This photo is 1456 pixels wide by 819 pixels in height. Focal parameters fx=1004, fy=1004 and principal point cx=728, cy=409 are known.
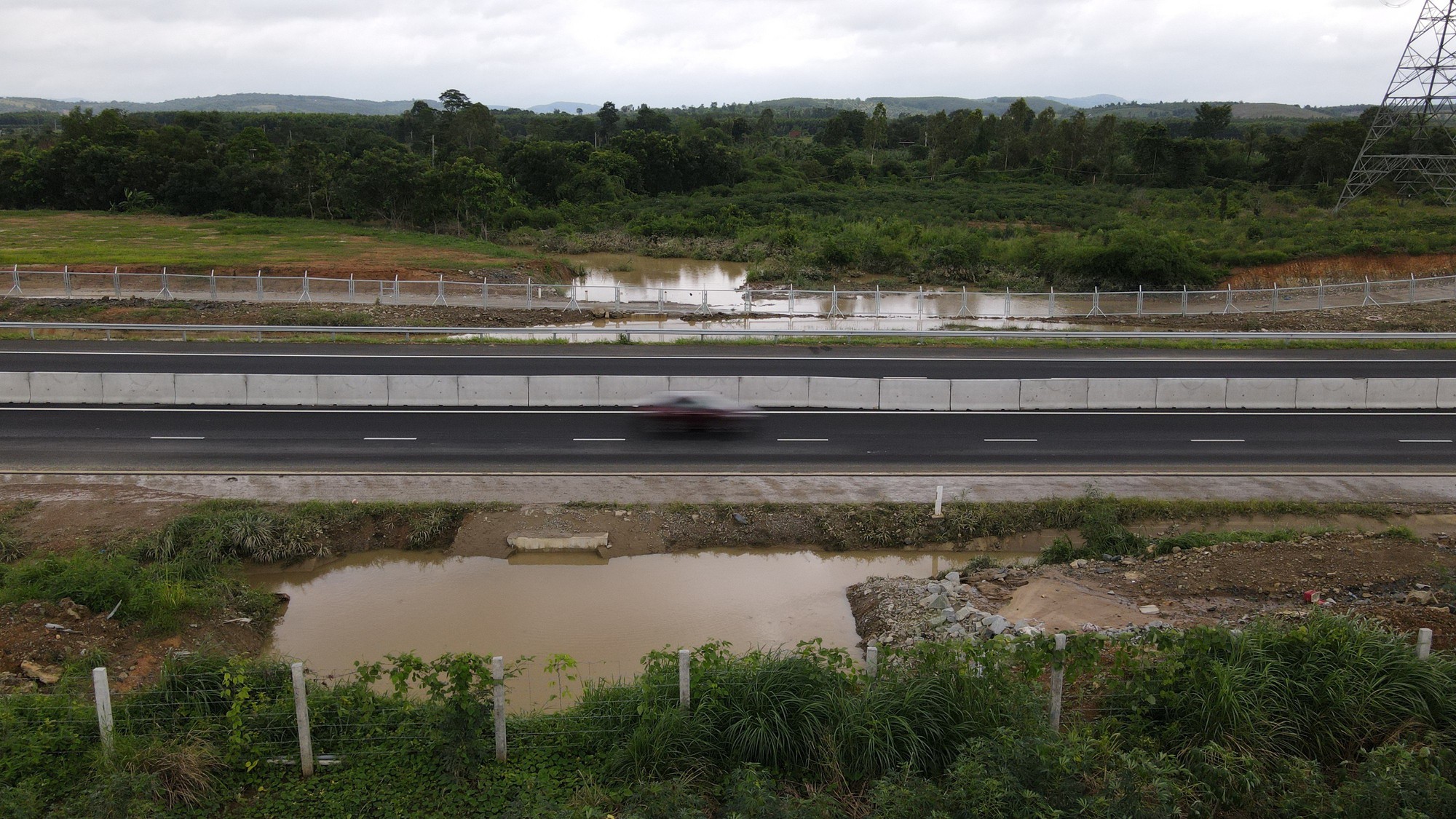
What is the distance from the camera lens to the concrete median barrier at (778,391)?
27109 millimetres

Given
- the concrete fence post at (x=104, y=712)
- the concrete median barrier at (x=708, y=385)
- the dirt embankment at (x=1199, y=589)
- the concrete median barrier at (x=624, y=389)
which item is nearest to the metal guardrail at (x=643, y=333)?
the concrete median barrier at (x=624, y=389)

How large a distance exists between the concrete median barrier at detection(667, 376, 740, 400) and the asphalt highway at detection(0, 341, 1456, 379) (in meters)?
Result: 4.19

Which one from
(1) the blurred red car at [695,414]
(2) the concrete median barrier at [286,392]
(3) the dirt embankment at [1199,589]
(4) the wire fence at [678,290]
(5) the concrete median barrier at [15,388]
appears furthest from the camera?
(4) the wire fence at [678,290]

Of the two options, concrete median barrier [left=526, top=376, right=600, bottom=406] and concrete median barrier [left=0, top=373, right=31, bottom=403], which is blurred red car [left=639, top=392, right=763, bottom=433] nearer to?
concrete median barrier [left=526, top=376, right=600, bottom=406]

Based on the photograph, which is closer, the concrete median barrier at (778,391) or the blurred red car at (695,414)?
the blurred red car at (695,414)

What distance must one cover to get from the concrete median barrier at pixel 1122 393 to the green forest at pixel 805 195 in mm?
24838

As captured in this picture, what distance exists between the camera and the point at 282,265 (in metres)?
48.3

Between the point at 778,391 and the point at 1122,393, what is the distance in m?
9.48

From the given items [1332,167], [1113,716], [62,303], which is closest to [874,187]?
[1332,167]

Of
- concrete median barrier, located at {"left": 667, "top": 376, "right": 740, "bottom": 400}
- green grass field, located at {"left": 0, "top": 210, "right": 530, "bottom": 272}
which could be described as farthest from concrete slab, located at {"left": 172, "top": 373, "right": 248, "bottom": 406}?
green grass field, located at {"left": 0, "top": 210, "right": 530, "bottom": 272}

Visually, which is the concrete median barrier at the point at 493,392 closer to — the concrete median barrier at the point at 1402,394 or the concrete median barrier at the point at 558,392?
the concrete median barrier at the point at 558,392

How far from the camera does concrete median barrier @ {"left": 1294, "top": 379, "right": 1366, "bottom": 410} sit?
27.9 m

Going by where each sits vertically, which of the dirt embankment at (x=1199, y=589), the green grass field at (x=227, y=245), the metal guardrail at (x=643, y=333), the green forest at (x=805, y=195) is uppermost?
the green forest at (x=805, y=195)

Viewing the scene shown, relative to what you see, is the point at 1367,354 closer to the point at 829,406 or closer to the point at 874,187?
the point at 829,406
